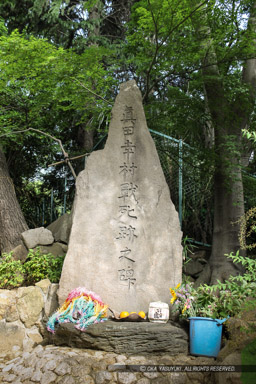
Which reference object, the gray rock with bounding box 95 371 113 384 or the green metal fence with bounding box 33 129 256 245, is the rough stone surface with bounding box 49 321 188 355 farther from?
the green metal fence with bounding box 33 129 256 245

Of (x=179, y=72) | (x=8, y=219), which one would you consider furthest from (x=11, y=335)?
(x=179, y=72)

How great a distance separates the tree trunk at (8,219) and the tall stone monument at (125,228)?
82.2 inches

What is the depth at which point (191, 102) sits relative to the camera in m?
5.52

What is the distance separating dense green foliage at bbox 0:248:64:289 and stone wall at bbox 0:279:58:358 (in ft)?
0.86

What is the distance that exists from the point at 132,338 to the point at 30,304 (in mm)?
1546

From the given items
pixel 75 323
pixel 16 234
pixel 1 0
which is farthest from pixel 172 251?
pixel 1 0

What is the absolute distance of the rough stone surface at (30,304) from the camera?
168 inches

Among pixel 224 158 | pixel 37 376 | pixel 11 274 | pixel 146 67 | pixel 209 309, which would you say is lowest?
pixel 37 376

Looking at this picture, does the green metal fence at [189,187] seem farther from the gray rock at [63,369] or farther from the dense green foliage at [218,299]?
the gray rock at [63,369]

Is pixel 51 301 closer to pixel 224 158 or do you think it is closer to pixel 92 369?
pixel 92 369

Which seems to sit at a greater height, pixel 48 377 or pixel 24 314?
pixel 24 314

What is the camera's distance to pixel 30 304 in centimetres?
432

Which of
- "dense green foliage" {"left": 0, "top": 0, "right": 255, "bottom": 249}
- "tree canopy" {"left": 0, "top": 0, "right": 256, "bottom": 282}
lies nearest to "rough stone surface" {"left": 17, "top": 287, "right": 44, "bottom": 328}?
"tree canopy" {"left": 0, "top": 0, "right": 256, "bottom": 282}

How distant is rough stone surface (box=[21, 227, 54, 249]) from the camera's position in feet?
18.2
